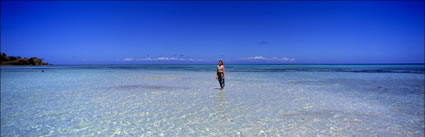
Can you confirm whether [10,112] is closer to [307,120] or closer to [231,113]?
[231,113]

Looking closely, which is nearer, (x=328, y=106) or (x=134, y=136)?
(x=134, y=136)

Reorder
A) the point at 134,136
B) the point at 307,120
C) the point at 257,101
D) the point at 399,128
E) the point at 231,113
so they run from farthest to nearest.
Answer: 1. the point at 257,101
2. the point at 231,113
3. the point at 307,120
4. the point at 399,128
5. the point at 134,136

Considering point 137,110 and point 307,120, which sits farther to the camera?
point 137,110

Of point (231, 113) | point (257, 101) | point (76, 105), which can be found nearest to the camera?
point (231, 113)

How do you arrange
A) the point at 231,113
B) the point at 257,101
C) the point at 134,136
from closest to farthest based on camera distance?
the point at 134,136 → the point at 231,113 → the point at 257,101

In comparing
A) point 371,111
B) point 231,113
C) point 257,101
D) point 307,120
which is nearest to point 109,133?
point 231,113

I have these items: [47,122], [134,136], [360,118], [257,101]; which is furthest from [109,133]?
[360,118]

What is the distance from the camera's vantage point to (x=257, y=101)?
37.8 ft

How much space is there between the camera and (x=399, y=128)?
7.14 meters

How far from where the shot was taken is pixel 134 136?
641 centimetres

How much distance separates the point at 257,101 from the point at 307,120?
3738 mm

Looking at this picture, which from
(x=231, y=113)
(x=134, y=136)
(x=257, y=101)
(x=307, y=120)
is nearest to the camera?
(x=134, y=136)

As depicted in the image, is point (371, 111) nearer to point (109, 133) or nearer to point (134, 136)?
point (134, 136)

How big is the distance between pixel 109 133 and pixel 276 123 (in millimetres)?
5304
